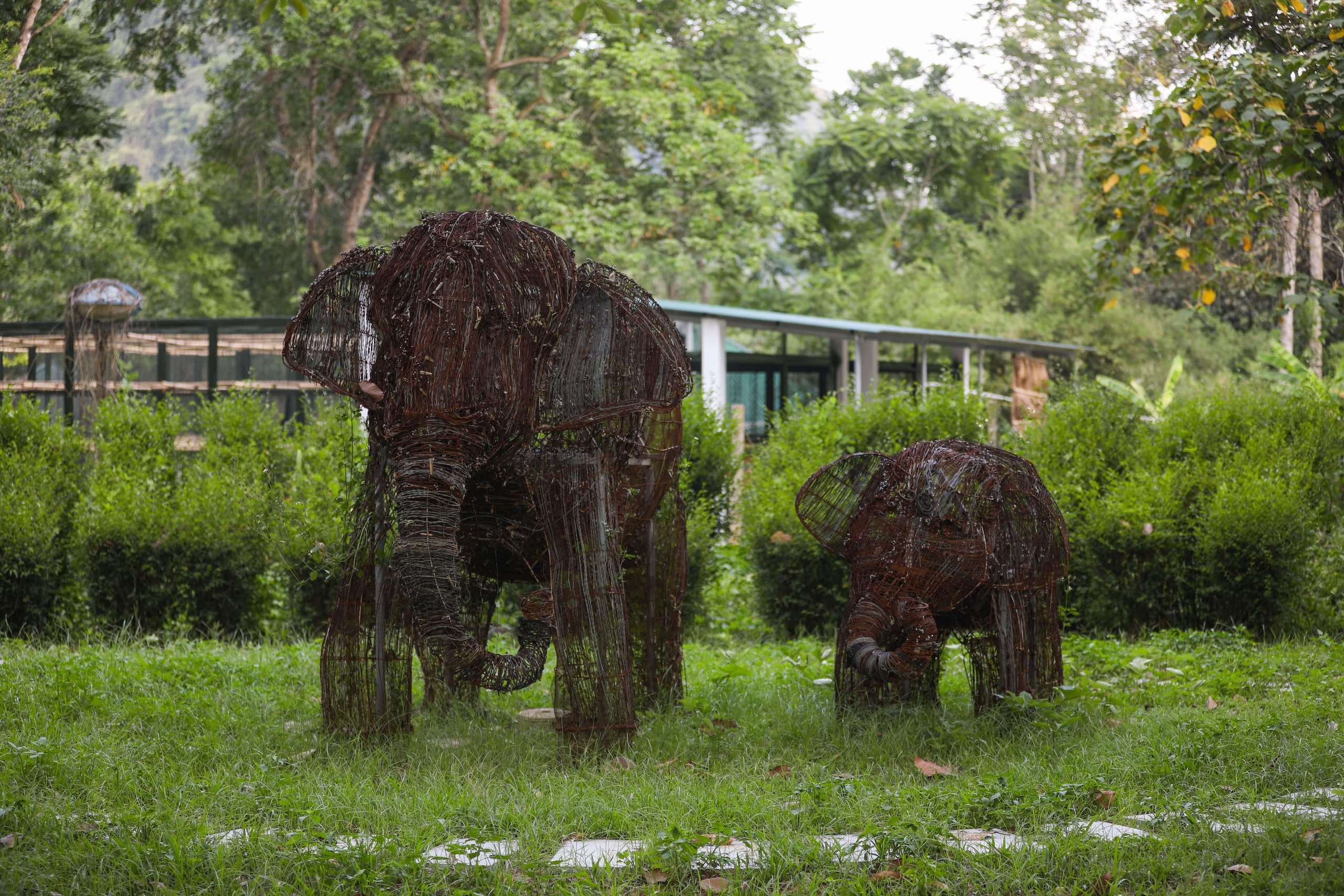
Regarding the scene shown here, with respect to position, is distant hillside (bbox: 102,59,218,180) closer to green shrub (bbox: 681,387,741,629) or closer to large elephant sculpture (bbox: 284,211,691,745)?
green shrub (bbox: 681,387,741,629)

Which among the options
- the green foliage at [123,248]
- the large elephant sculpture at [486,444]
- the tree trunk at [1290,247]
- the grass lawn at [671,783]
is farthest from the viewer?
the green foliage at [123,248]

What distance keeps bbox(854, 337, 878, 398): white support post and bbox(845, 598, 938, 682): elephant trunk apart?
45.8 feet

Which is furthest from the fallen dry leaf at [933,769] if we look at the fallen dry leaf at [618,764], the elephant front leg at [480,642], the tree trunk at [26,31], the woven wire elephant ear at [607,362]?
the tree trunk at [26,31]

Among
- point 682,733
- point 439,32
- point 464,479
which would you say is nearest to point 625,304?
point 464,479

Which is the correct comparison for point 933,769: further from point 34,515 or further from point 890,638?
point 34,515

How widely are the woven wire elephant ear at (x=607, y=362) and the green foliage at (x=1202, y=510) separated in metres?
4.83

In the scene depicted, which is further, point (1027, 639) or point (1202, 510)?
point (1202, 510)

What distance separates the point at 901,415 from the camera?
1074cm

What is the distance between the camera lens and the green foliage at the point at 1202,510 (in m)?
9.00

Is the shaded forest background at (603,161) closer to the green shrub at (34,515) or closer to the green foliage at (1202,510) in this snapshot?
the green shrub at (34,515)

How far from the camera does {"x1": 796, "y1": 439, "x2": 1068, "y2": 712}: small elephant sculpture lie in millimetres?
5848

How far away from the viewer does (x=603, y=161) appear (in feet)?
76.8

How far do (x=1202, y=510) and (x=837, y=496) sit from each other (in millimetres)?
4033

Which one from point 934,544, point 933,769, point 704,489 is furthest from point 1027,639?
point 704,489
